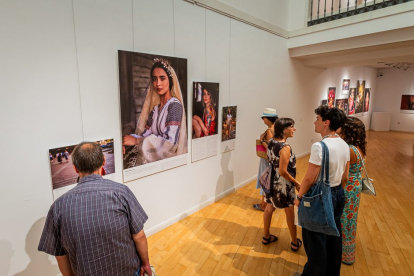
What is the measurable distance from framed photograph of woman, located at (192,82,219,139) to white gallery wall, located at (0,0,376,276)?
187mm

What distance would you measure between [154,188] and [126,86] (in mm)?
1583

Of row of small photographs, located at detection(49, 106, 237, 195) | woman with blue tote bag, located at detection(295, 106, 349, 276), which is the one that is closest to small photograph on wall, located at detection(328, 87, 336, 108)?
woman with blue tote bag, located at detection(295, 106, 349, 276)

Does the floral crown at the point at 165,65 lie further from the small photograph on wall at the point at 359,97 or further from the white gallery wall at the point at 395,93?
the white gallery wall at the point at 395,93

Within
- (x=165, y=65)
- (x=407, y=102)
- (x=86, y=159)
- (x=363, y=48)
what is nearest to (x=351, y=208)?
(x=86, y=159)

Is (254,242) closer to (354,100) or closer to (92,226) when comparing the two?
(92,226)

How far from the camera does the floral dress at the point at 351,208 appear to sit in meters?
2.77

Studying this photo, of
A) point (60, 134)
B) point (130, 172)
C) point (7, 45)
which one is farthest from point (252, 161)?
point (7, 45)

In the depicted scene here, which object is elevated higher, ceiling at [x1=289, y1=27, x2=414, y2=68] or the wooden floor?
ceiling at [x1=289, y1=27, x2=414, y2=68]

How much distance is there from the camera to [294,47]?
6676 mm

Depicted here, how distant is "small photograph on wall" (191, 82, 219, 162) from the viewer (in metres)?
4.15

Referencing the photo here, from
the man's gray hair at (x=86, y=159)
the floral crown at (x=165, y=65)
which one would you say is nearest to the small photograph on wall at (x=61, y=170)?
the man's gray hair at (x=86, y=159)

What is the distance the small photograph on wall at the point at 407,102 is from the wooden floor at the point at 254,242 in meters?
12.7

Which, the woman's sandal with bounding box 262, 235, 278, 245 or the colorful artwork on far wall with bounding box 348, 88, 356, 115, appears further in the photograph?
the colorful artwork on far wall with bounding box 348, 88, 356, 115

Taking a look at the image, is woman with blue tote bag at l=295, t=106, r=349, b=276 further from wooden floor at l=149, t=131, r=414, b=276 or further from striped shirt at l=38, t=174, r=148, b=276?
striped shirt at l=38, t=174, r=148, b=276
